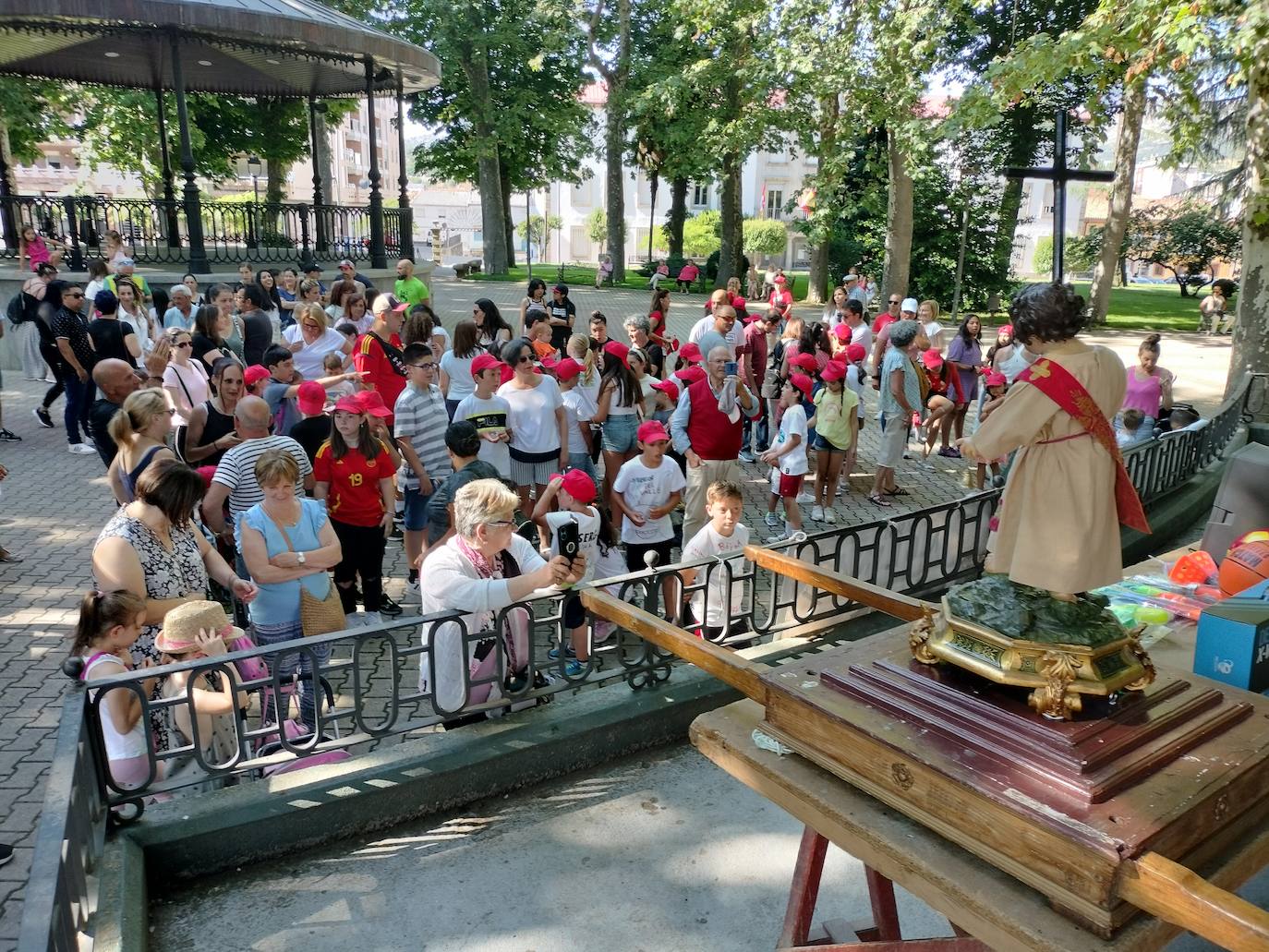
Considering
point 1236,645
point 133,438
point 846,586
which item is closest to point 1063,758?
point 846,586

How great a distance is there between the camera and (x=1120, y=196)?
24.0 m

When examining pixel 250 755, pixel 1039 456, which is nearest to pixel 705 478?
pixel 250 755

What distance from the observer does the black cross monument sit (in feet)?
9.57

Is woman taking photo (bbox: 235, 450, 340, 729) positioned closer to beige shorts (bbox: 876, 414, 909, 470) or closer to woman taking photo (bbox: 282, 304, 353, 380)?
woman taking photo (bbox: 282, 304, 353, 380)

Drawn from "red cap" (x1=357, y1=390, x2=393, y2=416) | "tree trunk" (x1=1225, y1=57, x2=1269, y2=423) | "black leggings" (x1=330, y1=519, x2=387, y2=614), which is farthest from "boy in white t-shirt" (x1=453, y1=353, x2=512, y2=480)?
"tree trunk" (x1=1225, y1=57, x2=1269, y2=423)

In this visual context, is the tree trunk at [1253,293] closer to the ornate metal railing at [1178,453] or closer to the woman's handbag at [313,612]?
the ornate metal railing at [1178,453]

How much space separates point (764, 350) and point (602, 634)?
5.34m

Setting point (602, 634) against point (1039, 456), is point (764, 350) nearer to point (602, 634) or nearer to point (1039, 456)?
point (602, 634)

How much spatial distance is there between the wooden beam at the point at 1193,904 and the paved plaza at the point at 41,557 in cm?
213

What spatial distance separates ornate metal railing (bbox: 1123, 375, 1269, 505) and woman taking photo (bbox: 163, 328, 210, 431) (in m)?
7.12

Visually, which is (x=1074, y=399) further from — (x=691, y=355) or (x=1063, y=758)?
(x=691, y=355)

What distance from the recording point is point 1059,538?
2590mm

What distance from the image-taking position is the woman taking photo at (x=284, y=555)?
4.81m

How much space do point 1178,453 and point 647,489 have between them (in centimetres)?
577
